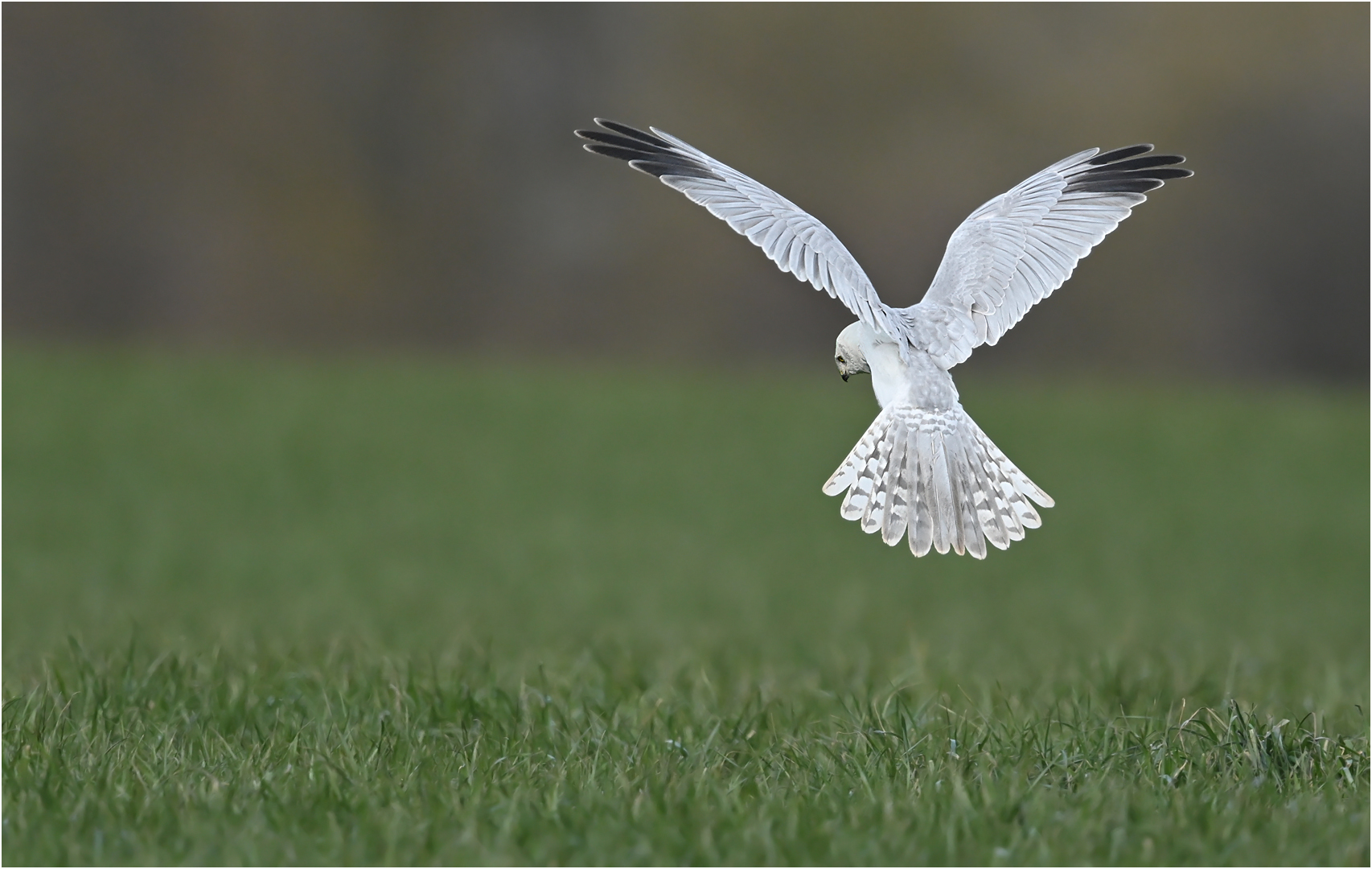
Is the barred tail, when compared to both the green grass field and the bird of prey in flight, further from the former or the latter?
the green grass field

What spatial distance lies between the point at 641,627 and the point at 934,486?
497 cm

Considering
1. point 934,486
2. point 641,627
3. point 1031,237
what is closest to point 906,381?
point 934,486

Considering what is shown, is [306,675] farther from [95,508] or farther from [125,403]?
[125,403]

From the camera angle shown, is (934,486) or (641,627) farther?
(641,627)

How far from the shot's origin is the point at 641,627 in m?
8.07

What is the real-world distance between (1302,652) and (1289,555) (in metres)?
4.44

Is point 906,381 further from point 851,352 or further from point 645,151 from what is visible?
point 645,151

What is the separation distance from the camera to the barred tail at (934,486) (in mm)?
3238

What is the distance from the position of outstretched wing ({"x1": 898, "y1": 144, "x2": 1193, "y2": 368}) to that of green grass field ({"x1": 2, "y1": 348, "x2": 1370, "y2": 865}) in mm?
1152

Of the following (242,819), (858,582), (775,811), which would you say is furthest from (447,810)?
(858,582)

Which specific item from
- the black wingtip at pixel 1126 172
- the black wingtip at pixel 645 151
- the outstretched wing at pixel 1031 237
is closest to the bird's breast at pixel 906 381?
the outstretched wing at pixel 1031 237

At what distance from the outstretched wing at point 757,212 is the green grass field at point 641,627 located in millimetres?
1195

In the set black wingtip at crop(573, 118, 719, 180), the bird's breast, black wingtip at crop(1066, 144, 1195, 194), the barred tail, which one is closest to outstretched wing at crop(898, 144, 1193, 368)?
black wingtip at crop(1066, 144, 1195, 194)

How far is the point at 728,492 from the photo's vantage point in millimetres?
12422
